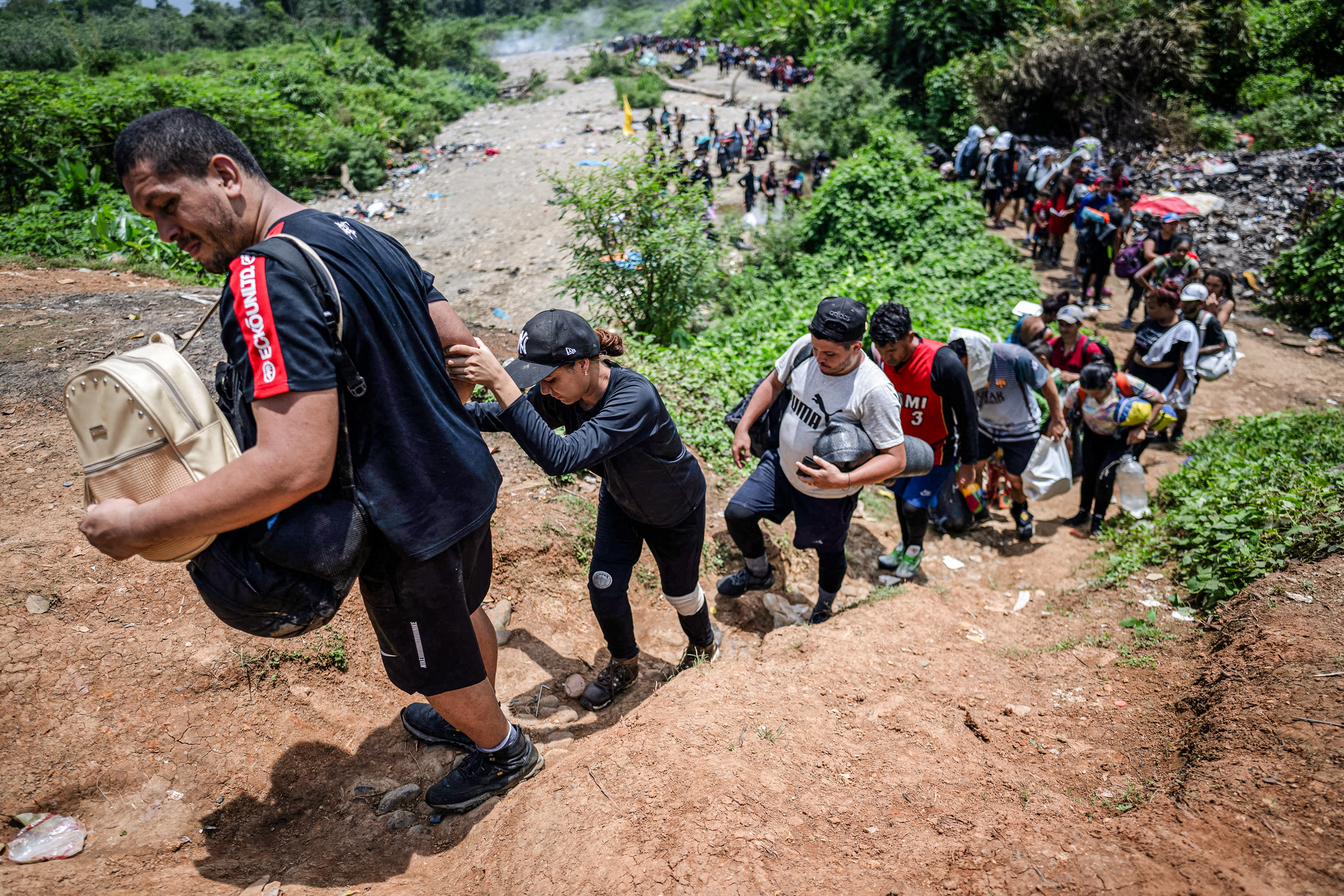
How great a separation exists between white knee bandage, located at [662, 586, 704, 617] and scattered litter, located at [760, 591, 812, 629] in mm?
860

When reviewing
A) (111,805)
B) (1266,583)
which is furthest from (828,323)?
(111,805)

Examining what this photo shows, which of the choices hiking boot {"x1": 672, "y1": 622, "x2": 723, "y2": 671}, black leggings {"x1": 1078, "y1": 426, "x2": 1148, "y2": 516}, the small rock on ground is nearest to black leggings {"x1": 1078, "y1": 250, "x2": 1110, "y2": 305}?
black leggings {"x1": 1078, "y1": 426, "x2": 1148, "y2": 516}

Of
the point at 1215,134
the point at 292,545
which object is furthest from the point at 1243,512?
the point at 1215,134

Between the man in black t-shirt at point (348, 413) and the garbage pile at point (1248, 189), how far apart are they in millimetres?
12499

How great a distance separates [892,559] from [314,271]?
156 inches

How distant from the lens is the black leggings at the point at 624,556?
3.10 metres

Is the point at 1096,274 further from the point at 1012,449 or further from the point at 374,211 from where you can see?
the point at 374,211

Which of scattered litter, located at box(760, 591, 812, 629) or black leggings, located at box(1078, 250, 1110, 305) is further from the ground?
black leggings, located at box(1078, 250, 1110, 305)

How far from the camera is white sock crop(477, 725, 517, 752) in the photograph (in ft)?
8.07

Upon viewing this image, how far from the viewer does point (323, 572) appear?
1766 mm

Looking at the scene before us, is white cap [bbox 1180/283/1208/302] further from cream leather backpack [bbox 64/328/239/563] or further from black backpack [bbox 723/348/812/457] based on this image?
cream leather backpack [bbox 64/328/239/563]

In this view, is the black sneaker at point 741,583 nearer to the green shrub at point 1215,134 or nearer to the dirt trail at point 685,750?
the dirt trail at point 685,750

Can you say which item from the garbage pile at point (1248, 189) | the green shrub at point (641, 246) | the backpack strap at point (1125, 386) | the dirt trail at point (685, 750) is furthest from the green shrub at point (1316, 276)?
the dirt trail at point (685, 750)

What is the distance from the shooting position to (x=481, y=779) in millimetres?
2502
